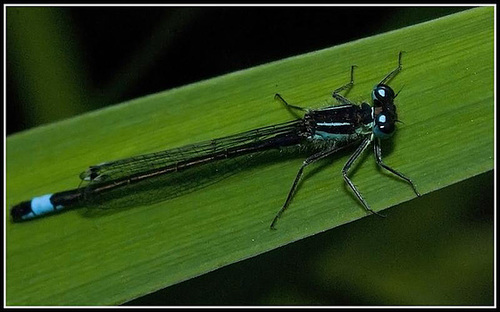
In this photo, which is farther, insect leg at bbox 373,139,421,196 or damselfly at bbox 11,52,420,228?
damselfly at bbox 11,52,420,228

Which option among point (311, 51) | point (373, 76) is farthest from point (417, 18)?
point (311, 51)

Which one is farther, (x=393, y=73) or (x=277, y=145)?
(x=277, y=145)

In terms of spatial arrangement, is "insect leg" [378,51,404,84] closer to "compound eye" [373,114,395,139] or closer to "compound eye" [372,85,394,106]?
"compound eye" [372,85,394,106]

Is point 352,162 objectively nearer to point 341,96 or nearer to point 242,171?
point 341,96

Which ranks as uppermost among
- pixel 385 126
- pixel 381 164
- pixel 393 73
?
pixel 393 73

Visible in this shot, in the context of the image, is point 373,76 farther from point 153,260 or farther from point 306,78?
point 153,260

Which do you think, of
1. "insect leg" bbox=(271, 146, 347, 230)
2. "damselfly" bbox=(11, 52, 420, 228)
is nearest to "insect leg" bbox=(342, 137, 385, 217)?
"damselfly" bbox=(11, 52, 420, 228)

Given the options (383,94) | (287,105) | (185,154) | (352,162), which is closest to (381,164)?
(352,162)
